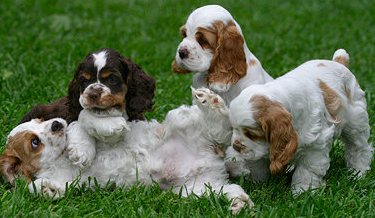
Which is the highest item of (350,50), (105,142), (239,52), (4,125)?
(239,52)

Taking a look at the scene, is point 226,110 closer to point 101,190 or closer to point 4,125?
point 101,190

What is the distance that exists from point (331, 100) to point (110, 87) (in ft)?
5.68

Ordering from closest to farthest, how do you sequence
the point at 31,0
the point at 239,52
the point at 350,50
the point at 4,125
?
1. the point at 239,52
2. the point at 4,125
3. the point at 350,50
4. the point at 31,0

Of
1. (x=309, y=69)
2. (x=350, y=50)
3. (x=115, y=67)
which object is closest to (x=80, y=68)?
(x=115, y=67)

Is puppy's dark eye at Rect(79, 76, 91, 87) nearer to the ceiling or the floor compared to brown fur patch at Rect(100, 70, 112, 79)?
nearer to the floor

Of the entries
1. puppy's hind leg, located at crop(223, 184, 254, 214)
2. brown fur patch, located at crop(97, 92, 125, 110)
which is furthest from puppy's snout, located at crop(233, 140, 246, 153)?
brown fur patch, located at crop(97, 92, 125, 110)

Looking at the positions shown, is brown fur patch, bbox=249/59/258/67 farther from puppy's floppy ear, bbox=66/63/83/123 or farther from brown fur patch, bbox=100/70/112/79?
puppy's floppy ear, bbox=66/63/83/123

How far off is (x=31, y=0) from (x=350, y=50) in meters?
5.60

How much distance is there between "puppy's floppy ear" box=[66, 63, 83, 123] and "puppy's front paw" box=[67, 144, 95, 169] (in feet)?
1.04

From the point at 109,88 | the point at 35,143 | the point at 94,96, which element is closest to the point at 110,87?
the point at 109,88

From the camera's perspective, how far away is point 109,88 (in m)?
5.76

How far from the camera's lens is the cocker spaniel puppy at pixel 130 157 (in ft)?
19.6

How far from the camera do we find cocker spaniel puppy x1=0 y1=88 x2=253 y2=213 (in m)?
5.98

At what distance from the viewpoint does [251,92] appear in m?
5.66
